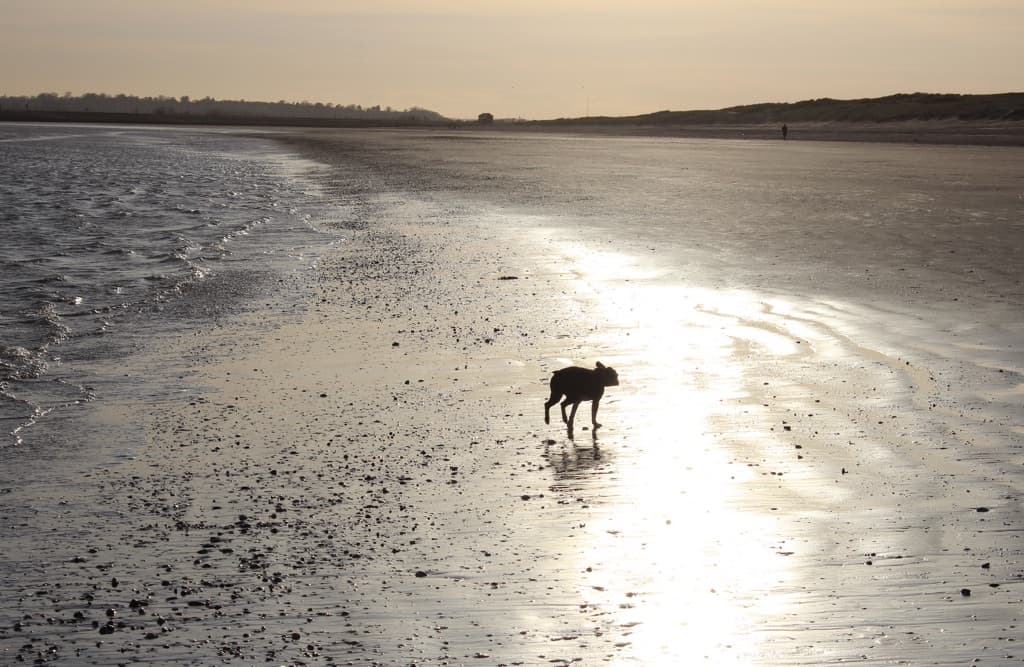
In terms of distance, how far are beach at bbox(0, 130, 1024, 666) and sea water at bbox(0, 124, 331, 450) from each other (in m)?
0.59

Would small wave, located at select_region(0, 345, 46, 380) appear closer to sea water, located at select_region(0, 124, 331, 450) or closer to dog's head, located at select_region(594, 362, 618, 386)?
sea water, located at select_region(0, 124, 331, 450)

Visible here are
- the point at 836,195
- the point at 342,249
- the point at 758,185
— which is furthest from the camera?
the point at 758,185

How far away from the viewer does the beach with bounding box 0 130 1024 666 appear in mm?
6078

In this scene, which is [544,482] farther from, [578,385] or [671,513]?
[578,385]

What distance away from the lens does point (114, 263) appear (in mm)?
23047

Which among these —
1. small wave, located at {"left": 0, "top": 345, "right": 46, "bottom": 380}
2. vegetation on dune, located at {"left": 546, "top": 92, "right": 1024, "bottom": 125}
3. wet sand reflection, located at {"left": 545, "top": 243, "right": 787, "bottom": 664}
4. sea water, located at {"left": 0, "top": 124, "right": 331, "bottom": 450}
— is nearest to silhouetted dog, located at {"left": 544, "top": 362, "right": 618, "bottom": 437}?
wet sand reflection, located at {"left": 545, "top": 243, "right": 787, "bottom": 664}

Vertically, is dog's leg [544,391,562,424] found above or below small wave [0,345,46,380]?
above

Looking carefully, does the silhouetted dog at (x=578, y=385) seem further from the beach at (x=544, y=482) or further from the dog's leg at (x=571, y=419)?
the beach at (x=544, y=482)

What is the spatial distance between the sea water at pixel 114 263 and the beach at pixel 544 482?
593 mm

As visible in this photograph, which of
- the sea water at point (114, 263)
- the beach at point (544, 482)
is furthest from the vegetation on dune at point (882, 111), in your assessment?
the beach at point (544, 482)

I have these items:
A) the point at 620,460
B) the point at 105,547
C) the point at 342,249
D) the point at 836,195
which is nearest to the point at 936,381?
the point at 620,460

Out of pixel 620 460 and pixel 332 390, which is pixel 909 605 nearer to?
pixel 620 460

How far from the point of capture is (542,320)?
1521 cm

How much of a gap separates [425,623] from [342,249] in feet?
60.0
